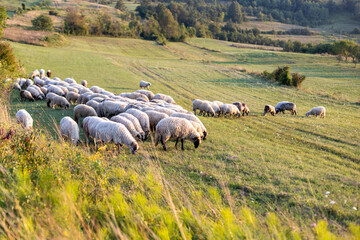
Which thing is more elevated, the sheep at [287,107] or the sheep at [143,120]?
the sheep at [143,120]

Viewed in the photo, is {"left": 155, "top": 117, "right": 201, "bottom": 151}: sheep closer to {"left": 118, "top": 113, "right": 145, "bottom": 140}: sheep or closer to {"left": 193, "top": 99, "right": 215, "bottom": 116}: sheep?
{"left": 118, "top": 113, "right": 145, "bottom": 140}: sheep

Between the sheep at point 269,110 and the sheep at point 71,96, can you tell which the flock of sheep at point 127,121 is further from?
the sheep at point 269,110

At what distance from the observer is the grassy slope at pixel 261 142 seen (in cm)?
654

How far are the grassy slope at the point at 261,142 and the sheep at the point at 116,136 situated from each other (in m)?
0.67

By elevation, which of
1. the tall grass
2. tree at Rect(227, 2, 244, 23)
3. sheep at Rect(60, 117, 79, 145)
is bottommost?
sheep at Rect(60, 117, 79, 145)

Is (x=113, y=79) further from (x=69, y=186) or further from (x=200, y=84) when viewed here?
(x=69, y=186)

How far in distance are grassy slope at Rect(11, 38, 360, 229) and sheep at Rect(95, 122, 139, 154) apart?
0.67m

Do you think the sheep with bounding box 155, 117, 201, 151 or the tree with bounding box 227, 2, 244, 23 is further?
the tree with bounding box 227, 2, 244, 23

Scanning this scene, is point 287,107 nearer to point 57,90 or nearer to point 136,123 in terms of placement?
point 136,123

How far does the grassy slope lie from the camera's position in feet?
21.5

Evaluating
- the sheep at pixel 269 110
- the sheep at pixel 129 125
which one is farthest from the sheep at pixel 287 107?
the sheep at pixel 129 125

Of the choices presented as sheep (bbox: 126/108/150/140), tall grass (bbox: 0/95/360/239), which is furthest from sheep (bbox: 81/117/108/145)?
tall grass (bbox: 0/95/360/239)

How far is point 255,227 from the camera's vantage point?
3.37 meters

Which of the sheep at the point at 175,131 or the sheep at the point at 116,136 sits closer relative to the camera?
the sheep at the point at 116,136
